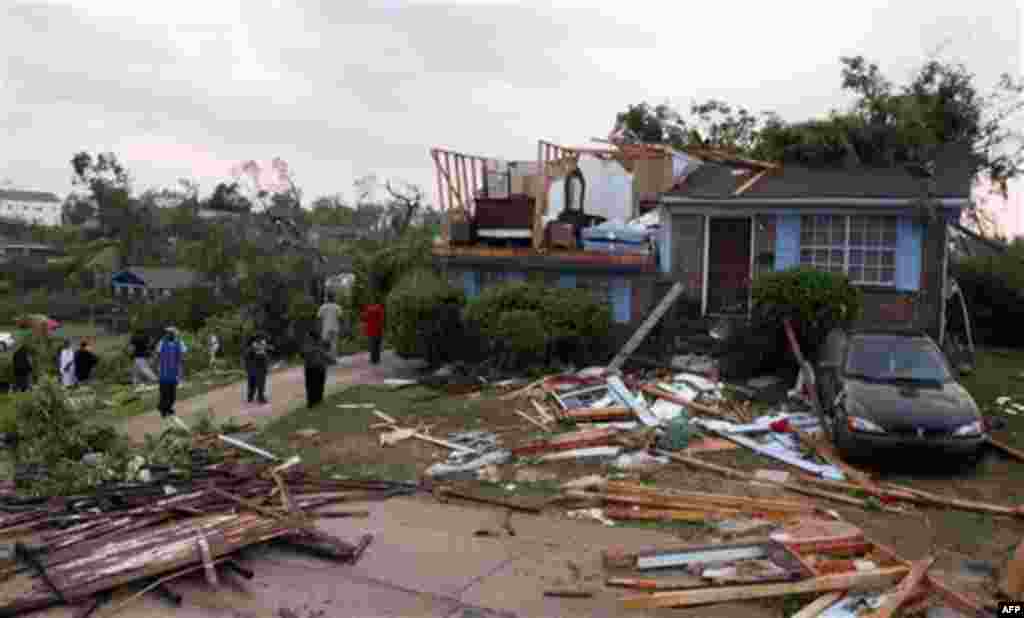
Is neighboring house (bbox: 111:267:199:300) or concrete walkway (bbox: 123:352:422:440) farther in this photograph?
neighboring house (bbox: 111:267:199:300)

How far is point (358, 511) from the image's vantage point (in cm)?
870

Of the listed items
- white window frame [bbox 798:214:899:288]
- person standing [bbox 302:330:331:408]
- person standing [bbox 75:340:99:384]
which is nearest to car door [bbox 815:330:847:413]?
white window frame [bbox 798:214:899:288]

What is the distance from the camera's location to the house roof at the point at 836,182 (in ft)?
53.7

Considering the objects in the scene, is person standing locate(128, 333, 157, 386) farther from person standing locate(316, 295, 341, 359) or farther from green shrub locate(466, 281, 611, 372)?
green shrub locate(466, 281, 611, 372)

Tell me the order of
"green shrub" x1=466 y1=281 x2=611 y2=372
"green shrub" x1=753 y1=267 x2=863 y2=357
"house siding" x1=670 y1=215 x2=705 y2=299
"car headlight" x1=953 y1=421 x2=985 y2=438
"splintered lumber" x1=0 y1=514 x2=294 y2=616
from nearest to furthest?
"splintered lumber" x1=0 y1=514 x2=294 y2=616 → "car headlight" x1=953 y1=421 x2=985 y2=438 → "green shrub" x1=753 y1=267 x2=863 y2=357 → "green shrub" x1=466 y1=281 x2=611 y2=372 → "house siding" x1=670 y1=215 x2=705 y2=299

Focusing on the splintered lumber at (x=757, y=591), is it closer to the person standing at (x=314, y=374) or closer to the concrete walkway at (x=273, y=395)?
the concrete walkway at (x=273, y=395)

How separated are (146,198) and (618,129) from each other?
3507 centimetres

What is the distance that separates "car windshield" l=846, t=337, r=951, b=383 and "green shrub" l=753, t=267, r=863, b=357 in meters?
3.02

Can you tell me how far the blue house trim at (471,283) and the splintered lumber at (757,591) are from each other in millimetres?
13463

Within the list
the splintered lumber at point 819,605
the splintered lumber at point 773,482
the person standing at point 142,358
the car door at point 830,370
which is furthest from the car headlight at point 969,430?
the person standing at point 142,358

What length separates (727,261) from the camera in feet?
58.1

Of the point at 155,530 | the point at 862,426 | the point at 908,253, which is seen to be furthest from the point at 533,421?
the point at 908,253

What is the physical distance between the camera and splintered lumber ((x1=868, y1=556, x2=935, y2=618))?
566 centimetres

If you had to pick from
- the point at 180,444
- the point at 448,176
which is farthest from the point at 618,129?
the point at 180,444
